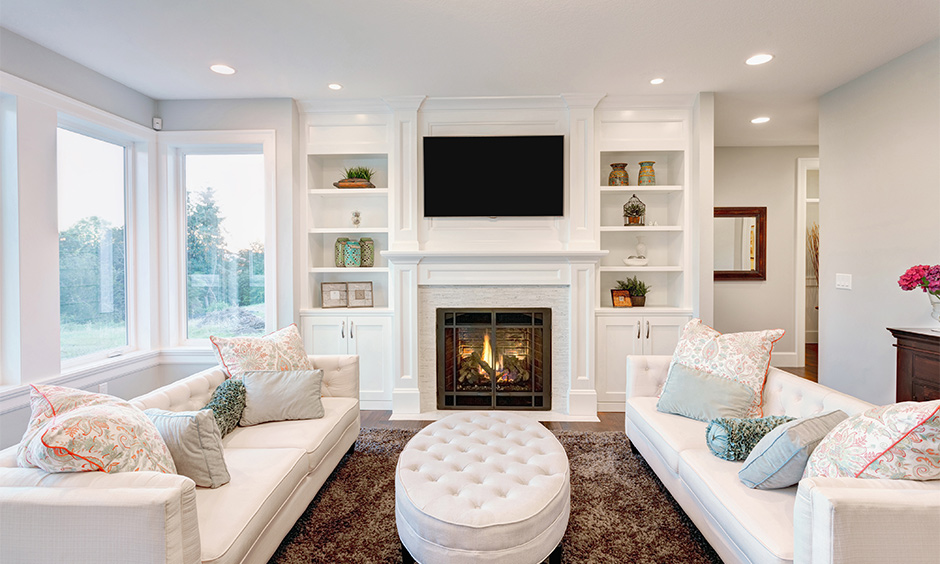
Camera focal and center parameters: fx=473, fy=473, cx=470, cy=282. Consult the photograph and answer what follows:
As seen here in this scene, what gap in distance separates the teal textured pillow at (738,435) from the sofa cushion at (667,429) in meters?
0.16

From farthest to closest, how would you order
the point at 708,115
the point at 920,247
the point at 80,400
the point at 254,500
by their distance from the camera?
the point at 708,115
the point at 920,247
the point at 254,500
the point at 80,400

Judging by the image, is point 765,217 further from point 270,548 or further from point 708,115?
point 270,548

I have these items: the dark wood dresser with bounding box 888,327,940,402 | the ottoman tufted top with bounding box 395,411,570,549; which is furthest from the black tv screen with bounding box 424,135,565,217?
the dark wood dresser with bounding box 888,327,940,402

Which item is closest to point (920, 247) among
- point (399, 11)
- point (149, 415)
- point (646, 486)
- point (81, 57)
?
point (646, 486)

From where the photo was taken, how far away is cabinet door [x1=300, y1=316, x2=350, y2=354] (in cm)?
408

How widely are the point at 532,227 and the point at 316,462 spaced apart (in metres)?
2.58

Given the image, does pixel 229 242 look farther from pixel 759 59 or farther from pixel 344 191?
pixel 759 59

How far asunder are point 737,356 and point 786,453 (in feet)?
3.19

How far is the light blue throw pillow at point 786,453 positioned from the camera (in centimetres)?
159

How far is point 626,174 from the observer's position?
4.11 meters

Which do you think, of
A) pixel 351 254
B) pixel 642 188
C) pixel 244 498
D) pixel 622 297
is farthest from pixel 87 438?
pixel 642 188

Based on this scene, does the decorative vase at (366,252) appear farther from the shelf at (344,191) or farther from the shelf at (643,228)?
the shelf at (643,228)

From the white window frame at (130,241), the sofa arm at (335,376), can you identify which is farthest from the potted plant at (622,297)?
the white window frame at (130,241)

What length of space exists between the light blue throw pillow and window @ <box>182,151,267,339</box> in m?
3.71
